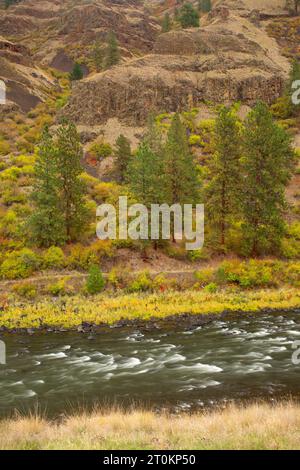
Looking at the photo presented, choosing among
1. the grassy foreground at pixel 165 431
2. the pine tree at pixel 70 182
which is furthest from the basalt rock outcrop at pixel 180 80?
the grassy foreground at pixel 165 431

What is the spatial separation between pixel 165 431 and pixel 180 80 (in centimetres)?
7223

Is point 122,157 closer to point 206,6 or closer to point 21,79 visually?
point 21,79

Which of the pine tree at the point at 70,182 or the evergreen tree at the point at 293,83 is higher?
the evergreen tree at the point at 293,83

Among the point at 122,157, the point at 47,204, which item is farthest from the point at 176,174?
the point at 122,157

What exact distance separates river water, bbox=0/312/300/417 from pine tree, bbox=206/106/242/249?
14.8 metres

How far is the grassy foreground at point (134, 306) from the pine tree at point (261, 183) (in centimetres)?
619

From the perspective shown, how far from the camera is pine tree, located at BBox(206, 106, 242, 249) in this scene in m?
38.3

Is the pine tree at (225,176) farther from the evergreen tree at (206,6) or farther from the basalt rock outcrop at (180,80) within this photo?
the evergreen tree at (206,6)

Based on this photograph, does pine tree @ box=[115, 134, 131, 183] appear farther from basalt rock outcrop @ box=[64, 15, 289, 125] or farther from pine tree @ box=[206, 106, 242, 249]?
pine tree @ box=[206, 106, 242, 249]

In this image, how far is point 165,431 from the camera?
33.1 feet

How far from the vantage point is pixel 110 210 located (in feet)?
147

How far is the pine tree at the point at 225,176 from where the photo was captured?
3828cm
